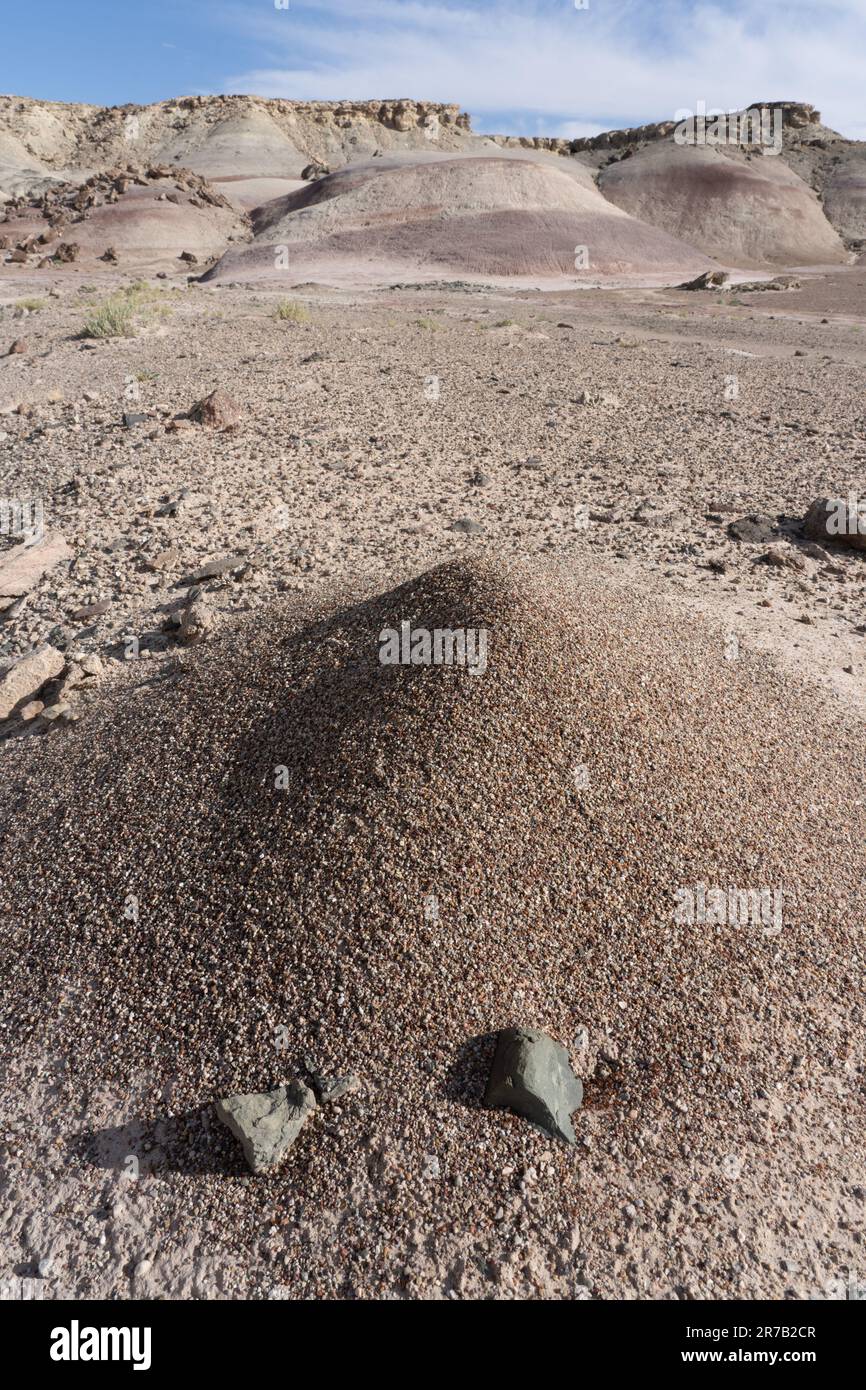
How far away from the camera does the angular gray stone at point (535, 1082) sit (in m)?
1.93

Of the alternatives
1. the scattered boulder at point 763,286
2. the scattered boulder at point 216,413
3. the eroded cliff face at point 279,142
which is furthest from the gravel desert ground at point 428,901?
the eroded cliff face at point 279,142

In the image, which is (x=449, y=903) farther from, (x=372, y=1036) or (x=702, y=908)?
(x=702, y=908)

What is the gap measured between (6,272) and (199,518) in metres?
22.8

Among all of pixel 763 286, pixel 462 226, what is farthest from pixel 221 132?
pixel 763 286

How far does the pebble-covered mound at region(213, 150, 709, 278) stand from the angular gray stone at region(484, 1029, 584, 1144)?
2691 cm

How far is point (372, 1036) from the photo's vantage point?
2.07m

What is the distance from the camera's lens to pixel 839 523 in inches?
205

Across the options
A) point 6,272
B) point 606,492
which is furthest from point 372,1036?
point 6,272

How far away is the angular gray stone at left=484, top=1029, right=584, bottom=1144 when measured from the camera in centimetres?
193

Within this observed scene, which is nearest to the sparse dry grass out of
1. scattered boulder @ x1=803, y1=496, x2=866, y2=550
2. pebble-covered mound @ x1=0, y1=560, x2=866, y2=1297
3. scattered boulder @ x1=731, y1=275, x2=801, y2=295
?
scattered boulder @ x1=803, y1=496, x2=866, y2=550

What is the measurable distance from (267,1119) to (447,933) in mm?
649

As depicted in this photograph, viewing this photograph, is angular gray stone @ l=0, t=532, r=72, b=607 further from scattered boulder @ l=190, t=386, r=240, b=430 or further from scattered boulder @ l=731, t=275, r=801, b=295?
scattered boulder @ l=731, t=275, r=801, b=295

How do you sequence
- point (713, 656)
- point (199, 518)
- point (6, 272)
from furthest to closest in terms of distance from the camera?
point (6, 272)
point (199, 518)
point (713, 656)

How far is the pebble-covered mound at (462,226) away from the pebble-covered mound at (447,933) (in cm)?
2568
